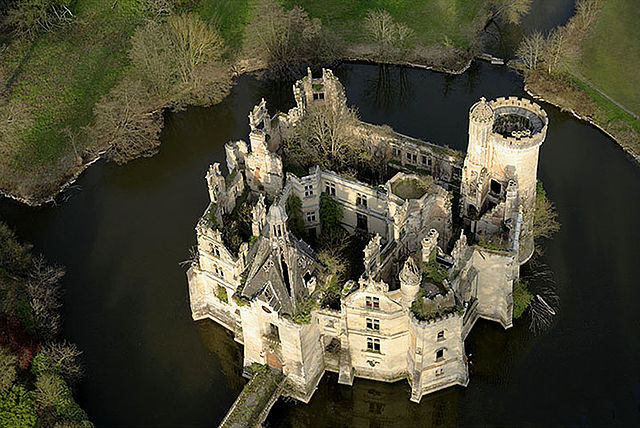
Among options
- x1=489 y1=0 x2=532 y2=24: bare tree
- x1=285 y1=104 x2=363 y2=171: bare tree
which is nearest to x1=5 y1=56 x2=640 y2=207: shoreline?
x1=489 y1=0 x2=532 y2=24: bare tree

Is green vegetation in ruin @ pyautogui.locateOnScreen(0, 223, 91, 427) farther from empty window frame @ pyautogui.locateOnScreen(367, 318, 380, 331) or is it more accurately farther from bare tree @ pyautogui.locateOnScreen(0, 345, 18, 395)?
empty window frame @ pyautogui.locateOnScreen(367, 318, 380, 331)

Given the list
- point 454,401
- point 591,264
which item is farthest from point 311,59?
point 454,401

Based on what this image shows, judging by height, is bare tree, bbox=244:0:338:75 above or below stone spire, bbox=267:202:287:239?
below

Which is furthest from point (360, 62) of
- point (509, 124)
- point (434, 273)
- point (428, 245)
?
point (434, 273)

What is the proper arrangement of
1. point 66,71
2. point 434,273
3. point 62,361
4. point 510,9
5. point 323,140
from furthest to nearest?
point 510,9
point 66,71
point 323,140
point 62,361
point 434,273

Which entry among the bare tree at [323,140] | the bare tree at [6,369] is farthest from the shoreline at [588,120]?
the bare tree at [6,369]

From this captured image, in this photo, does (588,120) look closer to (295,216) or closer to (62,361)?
(295,216)
